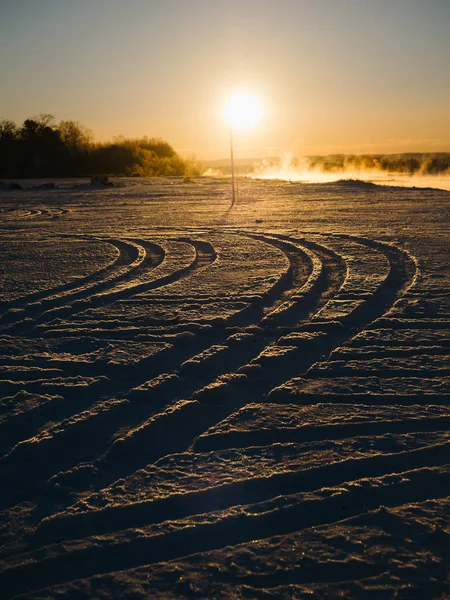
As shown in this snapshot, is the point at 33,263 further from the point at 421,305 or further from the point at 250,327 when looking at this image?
the point at 421,305

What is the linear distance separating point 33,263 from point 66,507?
557 cm

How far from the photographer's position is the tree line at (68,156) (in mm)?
42906

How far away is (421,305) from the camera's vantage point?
5059 millimetres

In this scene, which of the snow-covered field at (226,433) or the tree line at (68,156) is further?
the tree line at (68,156)

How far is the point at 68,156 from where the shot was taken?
44906mm

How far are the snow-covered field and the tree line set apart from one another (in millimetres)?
39665

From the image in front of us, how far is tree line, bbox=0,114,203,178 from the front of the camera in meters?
42.9

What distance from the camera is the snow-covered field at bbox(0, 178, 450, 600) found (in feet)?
6.61

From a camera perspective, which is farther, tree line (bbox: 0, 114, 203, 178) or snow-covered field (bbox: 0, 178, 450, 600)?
tree line (bbox: 0, 114, 203, 178)

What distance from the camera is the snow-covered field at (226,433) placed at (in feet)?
6.61

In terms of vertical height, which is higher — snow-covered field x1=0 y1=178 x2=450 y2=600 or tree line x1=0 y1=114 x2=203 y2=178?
tree line x1=0 y1=114 x2=203 y2=178

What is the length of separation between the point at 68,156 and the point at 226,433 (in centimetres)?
4566

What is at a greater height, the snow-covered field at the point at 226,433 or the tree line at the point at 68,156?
the tree line at the point at 68,156

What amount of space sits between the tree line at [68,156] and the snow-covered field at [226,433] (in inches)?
1562
